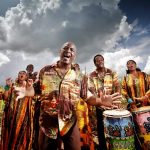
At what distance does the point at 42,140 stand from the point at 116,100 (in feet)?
4.18

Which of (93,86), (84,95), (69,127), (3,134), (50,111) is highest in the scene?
(93,86)

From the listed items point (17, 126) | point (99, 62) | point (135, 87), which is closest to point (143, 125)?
point (135, 87)

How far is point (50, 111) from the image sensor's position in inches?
69.4

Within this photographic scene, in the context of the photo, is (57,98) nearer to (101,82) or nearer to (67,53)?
(67,53)

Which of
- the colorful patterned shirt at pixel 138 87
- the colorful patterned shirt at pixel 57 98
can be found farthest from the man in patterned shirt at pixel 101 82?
the colorful patterned shirt at pixel 57 98

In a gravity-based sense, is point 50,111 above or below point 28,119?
above

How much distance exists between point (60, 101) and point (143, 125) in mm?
2066

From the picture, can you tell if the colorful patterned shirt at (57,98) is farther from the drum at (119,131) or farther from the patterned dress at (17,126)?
the patterned dress at (17,126)

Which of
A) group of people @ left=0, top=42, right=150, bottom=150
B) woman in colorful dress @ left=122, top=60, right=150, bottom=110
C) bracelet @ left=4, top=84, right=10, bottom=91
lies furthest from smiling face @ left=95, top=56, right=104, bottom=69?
bracelet @ left=4, top=84, right=10, bottom=91

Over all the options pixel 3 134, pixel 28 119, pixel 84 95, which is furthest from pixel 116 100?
pixel 3 134

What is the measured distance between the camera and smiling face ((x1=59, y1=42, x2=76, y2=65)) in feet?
6.60

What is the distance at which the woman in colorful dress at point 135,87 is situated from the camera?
343 cm

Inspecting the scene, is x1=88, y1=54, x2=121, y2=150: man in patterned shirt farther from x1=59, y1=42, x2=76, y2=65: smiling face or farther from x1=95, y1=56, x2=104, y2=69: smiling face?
x1=59, y1=42, x2=76, y2=65: smiling face

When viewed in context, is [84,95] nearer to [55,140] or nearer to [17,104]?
[55,140]
